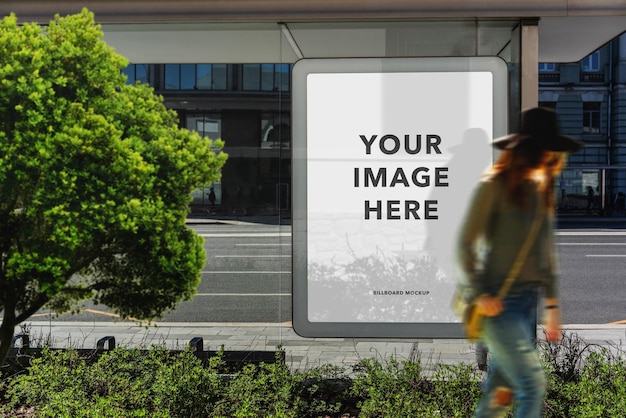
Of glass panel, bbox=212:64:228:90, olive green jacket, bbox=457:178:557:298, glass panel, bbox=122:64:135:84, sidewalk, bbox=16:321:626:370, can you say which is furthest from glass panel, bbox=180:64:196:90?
olive green jacket, bbox=457:178:557:298

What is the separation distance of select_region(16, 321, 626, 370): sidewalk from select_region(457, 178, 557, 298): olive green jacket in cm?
212

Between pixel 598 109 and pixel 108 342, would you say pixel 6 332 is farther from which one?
pixel 598 109

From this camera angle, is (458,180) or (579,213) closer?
(458,180)

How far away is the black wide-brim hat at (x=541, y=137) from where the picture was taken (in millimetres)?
3070

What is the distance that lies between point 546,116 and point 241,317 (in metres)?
2.93

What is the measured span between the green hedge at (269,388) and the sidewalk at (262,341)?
12 cm

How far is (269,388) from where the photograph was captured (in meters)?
4.68

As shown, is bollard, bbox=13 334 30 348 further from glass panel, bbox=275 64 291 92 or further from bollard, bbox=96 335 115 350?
glass panel, bbox=275 64 291 92

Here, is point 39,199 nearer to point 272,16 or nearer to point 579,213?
point 272,16

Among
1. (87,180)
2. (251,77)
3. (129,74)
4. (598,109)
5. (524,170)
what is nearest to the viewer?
(524,170)

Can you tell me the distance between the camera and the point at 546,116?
3.21 metres

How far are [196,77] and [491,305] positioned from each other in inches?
119

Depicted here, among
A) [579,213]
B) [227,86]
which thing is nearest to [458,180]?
[227,86]

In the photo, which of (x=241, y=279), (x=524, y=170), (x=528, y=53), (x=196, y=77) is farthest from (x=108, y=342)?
(x=528, y=53)
